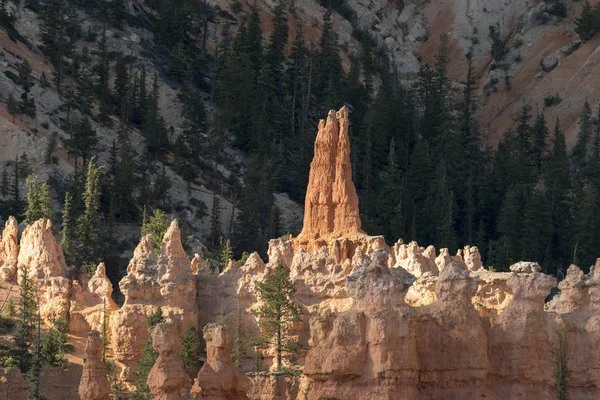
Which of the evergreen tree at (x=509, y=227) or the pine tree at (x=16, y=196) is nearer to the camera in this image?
the pine tree at (x=16, y=196)

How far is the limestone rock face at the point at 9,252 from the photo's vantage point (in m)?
69.8

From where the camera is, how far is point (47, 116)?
321 feet

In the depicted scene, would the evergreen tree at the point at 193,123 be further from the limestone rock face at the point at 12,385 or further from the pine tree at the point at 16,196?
the limestone rock face at the point at 12,385

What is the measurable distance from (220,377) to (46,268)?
20765 millimetres

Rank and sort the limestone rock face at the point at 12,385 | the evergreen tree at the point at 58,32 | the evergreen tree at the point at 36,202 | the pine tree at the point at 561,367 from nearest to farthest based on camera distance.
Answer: the pine tree at the point at 561,367 → the limestone rock face at the point at 12,385 → the evergreen tree at the point at 36,202 → the evergreen tree at the point at 58,32

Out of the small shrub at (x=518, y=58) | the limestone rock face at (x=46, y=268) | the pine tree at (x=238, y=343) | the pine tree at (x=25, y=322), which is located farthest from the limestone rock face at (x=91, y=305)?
the small shrub at (x=518, y=58)

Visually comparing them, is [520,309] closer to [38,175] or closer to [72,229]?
[72,229]

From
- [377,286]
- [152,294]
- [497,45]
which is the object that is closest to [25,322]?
[152,294]

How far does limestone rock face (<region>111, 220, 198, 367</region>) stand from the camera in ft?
212

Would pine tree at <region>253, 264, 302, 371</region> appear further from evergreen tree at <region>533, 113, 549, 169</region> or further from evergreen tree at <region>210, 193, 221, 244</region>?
evergreen tree at <region>533, 113, 549, 169</region>

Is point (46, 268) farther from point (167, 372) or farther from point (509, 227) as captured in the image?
point (509, 227)

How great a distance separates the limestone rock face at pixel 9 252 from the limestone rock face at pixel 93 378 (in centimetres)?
1500

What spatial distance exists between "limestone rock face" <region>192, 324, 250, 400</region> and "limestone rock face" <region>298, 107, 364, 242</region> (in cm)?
2144

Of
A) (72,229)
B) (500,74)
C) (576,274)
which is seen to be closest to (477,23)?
(500,74)
